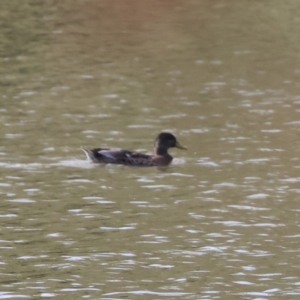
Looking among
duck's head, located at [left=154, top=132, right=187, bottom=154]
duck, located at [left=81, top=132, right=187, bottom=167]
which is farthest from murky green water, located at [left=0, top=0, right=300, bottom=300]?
duck's head, located at [left=154, top=132, right=187, bottom=154]

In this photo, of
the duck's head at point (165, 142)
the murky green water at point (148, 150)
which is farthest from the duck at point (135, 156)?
the murky green water at point (148, 150)

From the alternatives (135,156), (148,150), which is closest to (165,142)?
(148,150)

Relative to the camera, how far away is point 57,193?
49.9 feet

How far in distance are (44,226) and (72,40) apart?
17.2 meters

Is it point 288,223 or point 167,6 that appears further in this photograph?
point 167,6

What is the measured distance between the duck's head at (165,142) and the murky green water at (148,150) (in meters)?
0.35

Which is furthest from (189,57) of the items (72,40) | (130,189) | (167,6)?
(130,189)

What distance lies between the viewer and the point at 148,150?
18.3 metres

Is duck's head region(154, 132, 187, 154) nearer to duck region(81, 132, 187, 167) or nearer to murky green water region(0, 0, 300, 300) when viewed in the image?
duck region(81, 132, 187, 167)

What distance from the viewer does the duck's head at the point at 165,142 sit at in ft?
57.8

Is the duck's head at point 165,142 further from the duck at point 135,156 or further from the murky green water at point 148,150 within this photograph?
the murky green water at point 148,150

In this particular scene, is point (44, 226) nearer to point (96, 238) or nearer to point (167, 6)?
point (96, 238)

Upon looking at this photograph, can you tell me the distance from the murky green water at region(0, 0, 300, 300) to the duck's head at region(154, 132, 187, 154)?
1.16 ft

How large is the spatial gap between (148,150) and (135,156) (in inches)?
49.3
